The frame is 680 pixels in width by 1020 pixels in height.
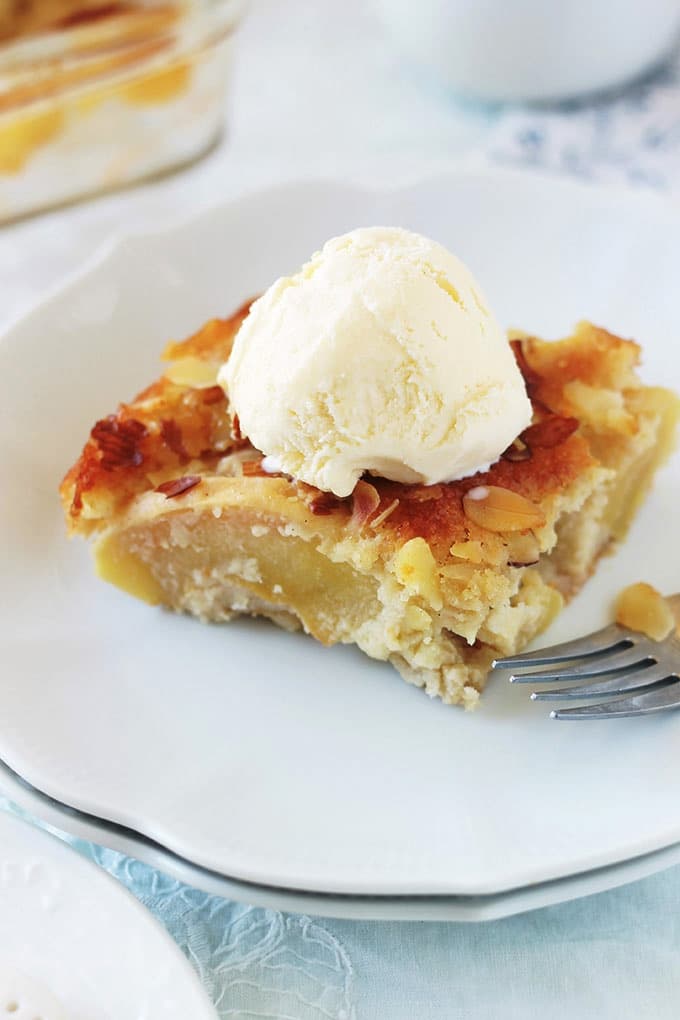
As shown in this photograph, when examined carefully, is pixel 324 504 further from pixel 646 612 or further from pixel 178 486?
pixel 646 612

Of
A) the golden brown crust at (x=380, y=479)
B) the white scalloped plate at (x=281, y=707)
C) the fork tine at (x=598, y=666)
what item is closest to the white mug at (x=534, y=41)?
the white scalloped plate at (x=281, y=707)

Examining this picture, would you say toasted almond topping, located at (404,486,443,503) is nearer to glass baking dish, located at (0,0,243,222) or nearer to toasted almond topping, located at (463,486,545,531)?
toasted almond topping, located at (463,486,545,531)

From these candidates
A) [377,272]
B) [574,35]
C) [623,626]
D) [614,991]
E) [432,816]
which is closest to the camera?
[614,991]

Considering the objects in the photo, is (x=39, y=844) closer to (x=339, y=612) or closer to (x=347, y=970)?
(x=347, y=970)

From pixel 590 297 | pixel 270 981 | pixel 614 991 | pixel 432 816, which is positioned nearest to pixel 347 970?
pixel 270 981

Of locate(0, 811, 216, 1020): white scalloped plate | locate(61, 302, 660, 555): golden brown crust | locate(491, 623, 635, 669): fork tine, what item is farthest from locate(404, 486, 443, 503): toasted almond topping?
locate(0, 811, 216, 1020): white scalloped plate

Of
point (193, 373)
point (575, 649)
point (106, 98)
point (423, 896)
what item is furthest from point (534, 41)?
point (423, 896)
